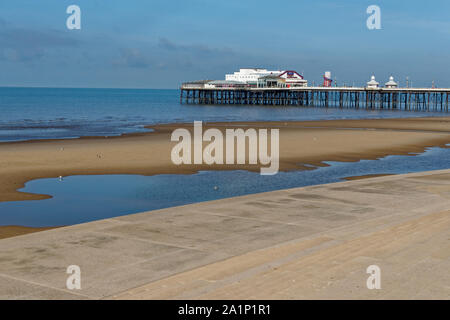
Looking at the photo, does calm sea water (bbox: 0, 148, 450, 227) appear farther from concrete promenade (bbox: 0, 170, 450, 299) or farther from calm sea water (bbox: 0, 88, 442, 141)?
calm sea water (bbox: 0, 88, 442, 141)

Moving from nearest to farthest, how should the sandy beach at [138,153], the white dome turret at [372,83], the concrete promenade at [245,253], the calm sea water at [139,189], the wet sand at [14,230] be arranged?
the concrete promenade at [245,253]
the wet sand at [14,230]
the calm sea water at [139,189]
the sandy beach at [138,153]
the white dome turret at [372,83]

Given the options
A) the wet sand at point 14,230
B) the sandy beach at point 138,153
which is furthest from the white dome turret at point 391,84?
the wet sand at point 14,230

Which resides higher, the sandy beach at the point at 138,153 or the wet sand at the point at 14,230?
the sandy beach at the point at 138,153

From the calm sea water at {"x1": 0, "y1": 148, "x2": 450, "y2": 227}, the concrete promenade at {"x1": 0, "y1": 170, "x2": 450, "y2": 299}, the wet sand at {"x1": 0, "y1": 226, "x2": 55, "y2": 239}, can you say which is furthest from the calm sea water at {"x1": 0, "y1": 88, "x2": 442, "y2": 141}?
the concrete promenade at {"x1": 0, "y1": 170, "x2": 450, "y2": 299}

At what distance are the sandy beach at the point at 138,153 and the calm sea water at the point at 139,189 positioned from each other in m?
0.89

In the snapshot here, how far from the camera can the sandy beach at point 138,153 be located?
19.0 metres

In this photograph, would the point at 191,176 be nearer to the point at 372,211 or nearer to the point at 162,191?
the point at 162,191

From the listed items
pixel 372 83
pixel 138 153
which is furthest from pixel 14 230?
pixel 372 83

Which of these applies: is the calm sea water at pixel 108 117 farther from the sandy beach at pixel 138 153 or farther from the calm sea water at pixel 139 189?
the calm sea water at pixel 139 189

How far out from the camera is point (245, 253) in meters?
7.91

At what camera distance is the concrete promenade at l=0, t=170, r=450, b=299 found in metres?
6.46

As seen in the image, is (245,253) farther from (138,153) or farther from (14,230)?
(138,153)

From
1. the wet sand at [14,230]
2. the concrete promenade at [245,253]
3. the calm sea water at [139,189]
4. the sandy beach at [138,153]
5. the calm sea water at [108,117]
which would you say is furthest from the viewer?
the calm sea water at [108,117]

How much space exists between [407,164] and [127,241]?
53.3 ft
